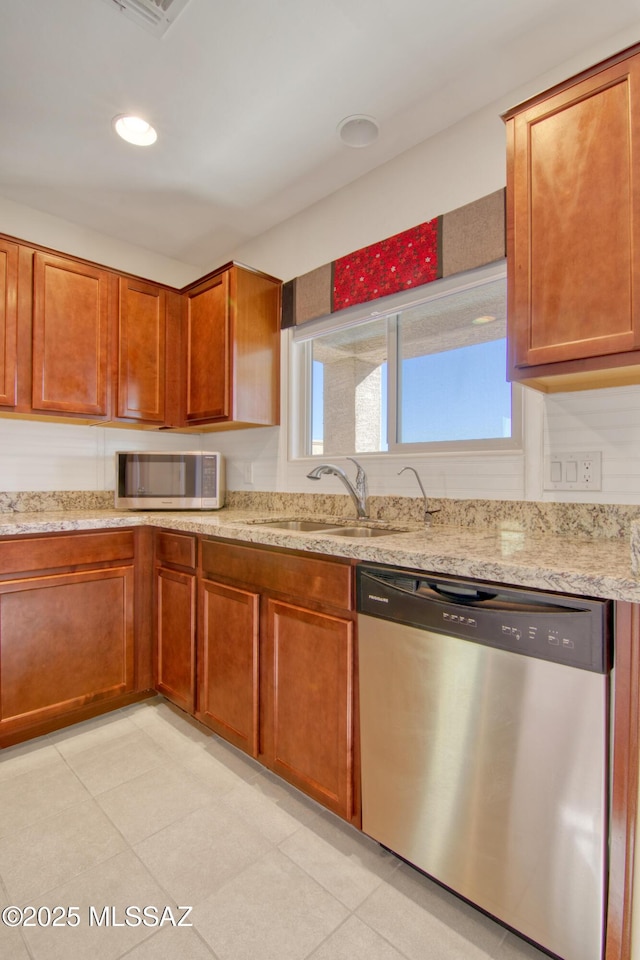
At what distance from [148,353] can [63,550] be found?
3.89 feet

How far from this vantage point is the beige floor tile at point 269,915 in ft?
3.60

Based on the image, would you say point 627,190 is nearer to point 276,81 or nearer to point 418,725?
point 276,81

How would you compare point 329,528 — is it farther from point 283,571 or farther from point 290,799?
point 290,799

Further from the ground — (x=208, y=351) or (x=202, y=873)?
(x=208, y=351)

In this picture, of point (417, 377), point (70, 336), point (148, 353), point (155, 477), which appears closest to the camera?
point (417, 377)

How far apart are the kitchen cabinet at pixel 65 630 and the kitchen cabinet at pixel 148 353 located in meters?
0.78

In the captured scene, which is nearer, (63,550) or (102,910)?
(102,910)

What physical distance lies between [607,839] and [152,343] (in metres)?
2.70

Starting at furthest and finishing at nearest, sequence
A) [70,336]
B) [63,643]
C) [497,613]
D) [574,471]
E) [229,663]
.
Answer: [70,336]
[63,643]
[229,663]
[574,471]
[497,613]

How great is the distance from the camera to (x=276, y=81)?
5.52 ft

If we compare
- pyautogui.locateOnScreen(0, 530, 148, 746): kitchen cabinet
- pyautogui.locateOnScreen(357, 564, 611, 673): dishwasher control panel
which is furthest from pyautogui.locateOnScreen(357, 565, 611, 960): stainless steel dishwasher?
pyautogui.locateOnScreen(0, 530, 148, 746): kitchen cabinet

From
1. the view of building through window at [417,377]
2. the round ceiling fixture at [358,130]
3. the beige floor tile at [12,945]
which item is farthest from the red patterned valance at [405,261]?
the beige floor tile at [12,945]

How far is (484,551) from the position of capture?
122 cm

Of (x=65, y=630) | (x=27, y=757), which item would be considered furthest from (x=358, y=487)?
(x=27, y=757)
